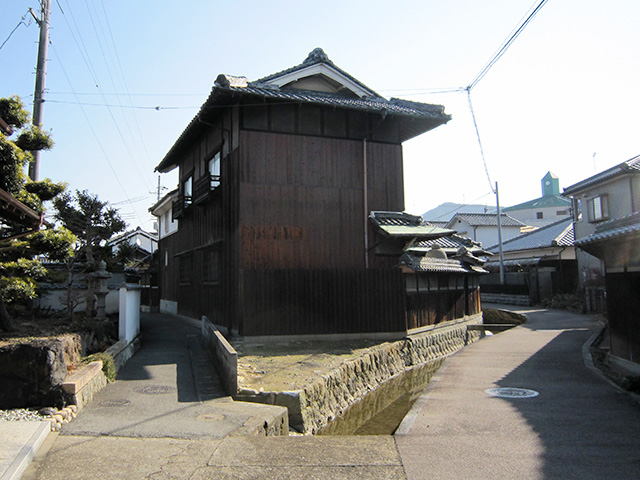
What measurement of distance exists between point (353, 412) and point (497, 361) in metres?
A: 5.67

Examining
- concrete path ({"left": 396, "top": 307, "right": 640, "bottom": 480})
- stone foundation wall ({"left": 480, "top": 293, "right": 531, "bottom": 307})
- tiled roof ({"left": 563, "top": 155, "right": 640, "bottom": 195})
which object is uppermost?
tiled roof ({"left": 563, "top": 155, "right": 640, "bottom": 195})

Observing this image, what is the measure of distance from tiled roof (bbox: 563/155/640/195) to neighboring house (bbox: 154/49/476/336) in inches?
435

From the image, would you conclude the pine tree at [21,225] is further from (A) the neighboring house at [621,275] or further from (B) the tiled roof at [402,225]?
(A) the neighboring house at [621,275]

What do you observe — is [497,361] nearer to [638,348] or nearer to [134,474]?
[638,348]

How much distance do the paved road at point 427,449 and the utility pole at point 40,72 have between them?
26.0ft

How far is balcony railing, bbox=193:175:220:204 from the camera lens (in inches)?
632

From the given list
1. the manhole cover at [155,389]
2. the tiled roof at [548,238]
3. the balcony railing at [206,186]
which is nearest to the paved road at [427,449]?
the manhole cover at [155,389]

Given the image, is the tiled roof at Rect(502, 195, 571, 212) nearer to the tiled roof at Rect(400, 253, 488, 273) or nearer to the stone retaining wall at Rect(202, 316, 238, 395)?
the tiled roof at Rect(400, 253, 488, 273)

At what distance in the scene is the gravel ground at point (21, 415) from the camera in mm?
6359

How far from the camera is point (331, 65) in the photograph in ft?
51.9

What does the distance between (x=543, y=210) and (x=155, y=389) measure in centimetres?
6759

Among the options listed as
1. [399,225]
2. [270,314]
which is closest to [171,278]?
[270,314]

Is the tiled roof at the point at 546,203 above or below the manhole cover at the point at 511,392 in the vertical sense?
above

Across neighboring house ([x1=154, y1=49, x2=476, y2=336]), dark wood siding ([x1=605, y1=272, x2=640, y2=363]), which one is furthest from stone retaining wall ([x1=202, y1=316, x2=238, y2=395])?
dark wood siding ([x1=605, y1=272, x2=640, y2=363])
